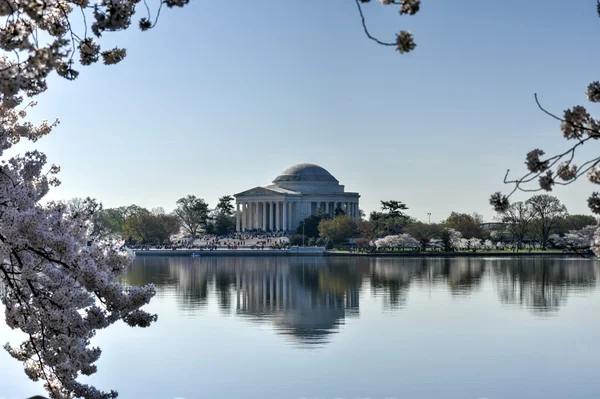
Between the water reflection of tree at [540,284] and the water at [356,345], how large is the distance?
0.57 ft

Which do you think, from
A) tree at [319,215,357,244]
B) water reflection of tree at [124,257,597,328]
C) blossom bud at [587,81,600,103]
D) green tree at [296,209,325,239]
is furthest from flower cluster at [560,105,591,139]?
green tree at [296,209,325,239]

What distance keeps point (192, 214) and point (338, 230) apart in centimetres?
3385

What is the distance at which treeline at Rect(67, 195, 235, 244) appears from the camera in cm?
13012

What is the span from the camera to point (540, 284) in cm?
4866

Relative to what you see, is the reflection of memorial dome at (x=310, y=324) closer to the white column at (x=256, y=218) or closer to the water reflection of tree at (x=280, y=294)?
the water reflection of tree at (x=280, y=294)

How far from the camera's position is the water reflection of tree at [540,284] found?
39.6 metres

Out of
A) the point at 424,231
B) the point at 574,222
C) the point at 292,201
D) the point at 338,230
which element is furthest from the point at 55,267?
the point at 292,201

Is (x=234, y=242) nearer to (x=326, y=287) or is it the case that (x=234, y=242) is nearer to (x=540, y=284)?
(x=326, y=287)

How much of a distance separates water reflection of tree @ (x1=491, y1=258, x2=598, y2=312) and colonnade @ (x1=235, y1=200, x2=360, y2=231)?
77489mm

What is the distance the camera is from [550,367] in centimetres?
2334

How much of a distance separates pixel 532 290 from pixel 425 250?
57.7 meters

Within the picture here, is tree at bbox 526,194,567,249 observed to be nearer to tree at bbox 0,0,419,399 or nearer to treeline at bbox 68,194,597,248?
treeline at bbox 68,194,597,248

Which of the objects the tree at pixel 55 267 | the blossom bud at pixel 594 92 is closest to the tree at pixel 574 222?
the tree at pixel 55 267

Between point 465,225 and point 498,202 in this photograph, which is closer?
point 498,202
